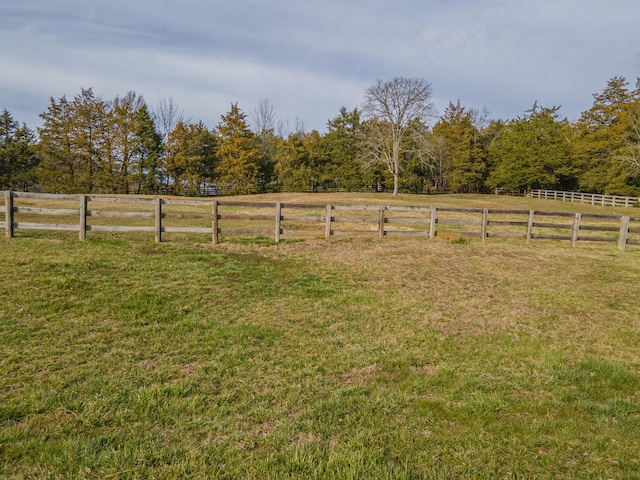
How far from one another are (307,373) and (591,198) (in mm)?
52173

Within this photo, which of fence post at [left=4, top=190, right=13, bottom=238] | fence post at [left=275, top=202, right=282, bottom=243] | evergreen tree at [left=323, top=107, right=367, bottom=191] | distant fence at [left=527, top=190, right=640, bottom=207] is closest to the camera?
fence post at [left=4, top=190, right=13, bottom=238]

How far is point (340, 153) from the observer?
5644 cm

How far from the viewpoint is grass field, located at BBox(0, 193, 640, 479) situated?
2.98 meters

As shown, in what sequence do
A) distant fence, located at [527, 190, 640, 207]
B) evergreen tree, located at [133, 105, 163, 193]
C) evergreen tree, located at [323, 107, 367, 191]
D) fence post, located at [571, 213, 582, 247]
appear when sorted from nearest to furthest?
fence post, located at [571, 213, 582, 247]
distant fence, located at [527, 190, 640, 207]
evergreen tree, located at [133, 105, 163, 193]
evergreen tree, located at [323, 107, 367, 191]

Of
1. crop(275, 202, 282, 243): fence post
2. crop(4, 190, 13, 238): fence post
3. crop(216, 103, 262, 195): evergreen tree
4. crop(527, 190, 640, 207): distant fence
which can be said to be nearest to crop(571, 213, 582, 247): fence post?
crop(275, 202, 282, 243): fence post

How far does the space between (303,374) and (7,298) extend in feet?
17.3

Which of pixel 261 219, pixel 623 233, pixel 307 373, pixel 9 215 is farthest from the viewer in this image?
pixel 623 233

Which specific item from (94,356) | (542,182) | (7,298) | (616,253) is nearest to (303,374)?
(94,356)

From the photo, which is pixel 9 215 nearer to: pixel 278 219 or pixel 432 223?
pixel 278 219

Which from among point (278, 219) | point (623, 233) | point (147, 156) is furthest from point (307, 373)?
point (147, 156)

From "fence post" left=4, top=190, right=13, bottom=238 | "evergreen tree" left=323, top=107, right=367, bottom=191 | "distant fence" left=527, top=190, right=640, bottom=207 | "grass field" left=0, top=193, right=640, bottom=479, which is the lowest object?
"grass field" left=0, top=193, right=640, bottom=479

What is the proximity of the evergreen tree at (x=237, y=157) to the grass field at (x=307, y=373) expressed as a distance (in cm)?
4180

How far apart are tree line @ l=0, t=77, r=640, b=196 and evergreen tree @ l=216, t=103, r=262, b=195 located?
0.47 feet

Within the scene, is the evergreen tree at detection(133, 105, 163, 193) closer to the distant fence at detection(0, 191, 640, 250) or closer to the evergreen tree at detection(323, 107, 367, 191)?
the evergreen tree at detection(323, 107, 367, 191)
